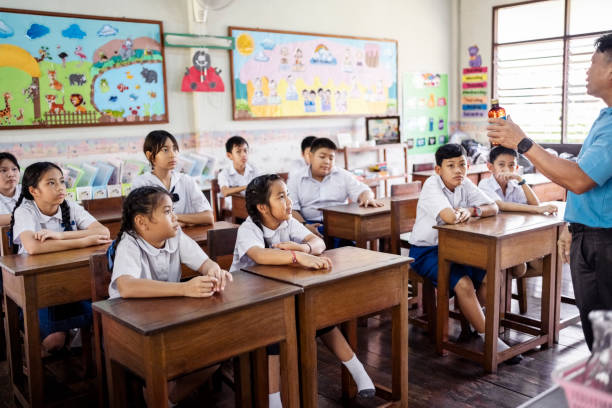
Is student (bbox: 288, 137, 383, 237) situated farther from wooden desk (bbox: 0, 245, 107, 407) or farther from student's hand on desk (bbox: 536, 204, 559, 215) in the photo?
wooden desk (bbox: 0, 245, 107, 407)

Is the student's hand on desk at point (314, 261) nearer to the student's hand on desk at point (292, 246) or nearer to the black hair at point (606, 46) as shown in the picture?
the student's hand on desk at point (292, 246)

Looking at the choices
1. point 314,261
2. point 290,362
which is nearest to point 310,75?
point 314,261

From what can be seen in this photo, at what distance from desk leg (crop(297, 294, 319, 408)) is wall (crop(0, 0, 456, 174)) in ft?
10.9

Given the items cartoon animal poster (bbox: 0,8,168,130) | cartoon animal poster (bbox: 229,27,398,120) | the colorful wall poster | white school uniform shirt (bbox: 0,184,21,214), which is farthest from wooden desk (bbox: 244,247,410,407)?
the colorful wall poster

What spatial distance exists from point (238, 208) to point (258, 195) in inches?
78.9

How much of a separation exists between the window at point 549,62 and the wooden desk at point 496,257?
4.16 metres

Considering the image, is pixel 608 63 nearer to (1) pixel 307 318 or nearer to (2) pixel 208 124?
(1) pixel 307 318

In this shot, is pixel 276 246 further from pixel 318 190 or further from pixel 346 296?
pixel 318 190

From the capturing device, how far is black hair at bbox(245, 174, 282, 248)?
2334 millimetres

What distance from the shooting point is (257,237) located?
7.57 ft

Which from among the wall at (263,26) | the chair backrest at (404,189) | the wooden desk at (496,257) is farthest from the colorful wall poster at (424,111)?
the wooden desk at (496,257)

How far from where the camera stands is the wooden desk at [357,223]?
3.41 meters

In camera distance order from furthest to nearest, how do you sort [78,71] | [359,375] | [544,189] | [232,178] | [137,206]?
[232,178] < [544,189] < [78,71] < [359,375] < [137,206]

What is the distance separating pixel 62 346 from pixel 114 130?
2307mm
